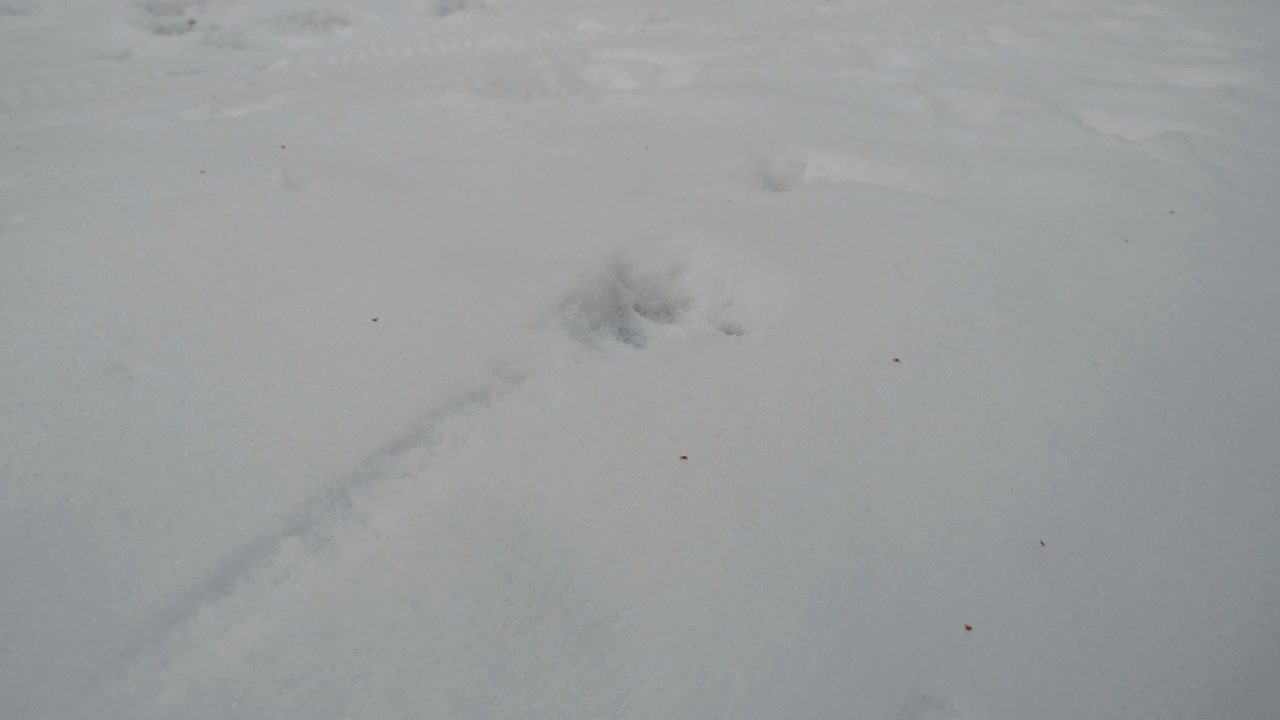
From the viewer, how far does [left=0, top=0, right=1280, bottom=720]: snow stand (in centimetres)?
88

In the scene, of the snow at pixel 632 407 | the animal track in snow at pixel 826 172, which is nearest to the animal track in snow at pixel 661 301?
the snow at pixel 632 407

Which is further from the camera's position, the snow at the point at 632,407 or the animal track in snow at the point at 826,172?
the animal track in snow at the point at 826,172

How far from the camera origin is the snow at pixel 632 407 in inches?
34.7

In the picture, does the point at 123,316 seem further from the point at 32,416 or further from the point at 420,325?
the point at 420,325

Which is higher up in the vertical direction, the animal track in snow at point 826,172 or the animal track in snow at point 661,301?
the animal track in snow at point 826,172

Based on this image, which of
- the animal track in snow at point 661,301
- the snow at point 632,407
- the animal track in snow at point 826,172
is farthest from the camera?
the animal track in snow at point 826,172

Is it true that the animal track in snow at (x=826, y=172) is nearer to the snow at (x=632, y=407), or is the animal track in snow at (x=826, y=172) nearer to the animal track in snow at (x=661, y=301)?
the snow at (x=632, y=407)

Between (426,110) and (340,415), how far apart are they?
118 centimetres

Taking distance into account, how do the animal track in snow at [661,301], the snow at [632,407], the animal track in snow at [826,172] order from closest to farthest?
the snow at [632,407] < the animal track in snow at [661,301] < the animal track in snow at [826,172]

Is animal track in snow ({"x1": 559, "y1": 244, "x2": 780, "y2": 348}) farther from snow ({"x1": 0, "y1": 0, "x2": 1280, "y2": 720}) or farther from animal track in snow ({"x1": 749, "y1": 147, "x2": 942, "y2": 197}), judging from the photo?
animal track in snow ({"x1": 749, "y1": 147, "x2": 942, "y2": 197})

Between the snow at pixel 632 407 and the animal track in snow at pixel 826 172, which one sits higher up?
the animal track in snow at pixel 826 172

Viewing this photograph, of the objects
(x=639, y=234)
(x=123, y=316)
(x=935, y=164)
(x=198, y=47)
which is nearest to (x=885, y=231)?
(x=935, y=164)

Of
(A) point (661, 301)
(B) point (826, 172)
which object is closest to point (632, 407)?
(A) point (661, 301)

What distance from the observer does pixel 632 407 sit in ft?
3.83
